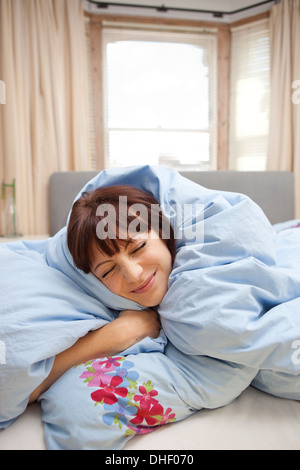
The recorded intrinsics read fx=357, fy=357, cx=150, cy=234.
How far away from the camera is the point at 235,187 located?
2.53 metres

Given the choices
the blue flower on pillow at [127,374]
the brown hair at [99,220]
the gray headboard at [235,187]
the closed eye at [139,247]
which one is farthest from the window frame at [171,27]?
the blue flower on pillow at [127,374]

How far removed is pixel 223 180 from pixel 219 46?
4.39 ft

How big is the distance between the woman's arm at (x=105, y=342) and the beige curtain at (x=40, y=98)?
72.8 inches

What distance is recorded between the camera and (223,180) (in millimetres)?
2521

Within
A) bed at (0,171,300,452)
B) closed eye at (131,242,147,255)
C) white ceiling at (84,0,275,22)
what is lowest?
bed at (0,171,300,452)

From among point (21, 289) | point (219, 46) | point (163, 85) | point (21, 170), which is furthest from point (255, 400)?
point (219, 46)

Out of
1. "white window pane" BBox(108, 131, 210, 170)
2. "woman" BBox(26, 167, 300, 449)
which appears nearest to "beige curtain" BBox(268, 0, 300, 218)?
"white window pane" BBox(108, 131, 210, 170)

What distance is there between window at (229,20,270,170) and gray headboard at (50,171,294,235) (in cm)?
47

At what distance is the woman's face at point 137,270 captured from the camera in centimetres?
93

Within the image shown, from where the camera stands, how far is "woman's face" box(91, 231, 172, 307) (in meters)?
0.93

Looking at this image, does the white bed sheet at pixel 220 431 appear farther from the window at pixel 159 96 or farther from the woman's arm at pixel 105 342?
the window at pixel 159 96

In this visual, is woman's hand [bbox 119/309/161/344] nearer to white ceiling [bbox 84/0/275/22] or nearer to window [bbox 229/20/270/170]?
window [bbox 229/20/270/170]

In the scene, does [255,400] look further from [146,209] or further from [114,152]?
[114,152]

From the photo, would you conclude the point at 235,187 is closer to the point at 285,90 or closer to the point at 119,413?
the point at 285,90
